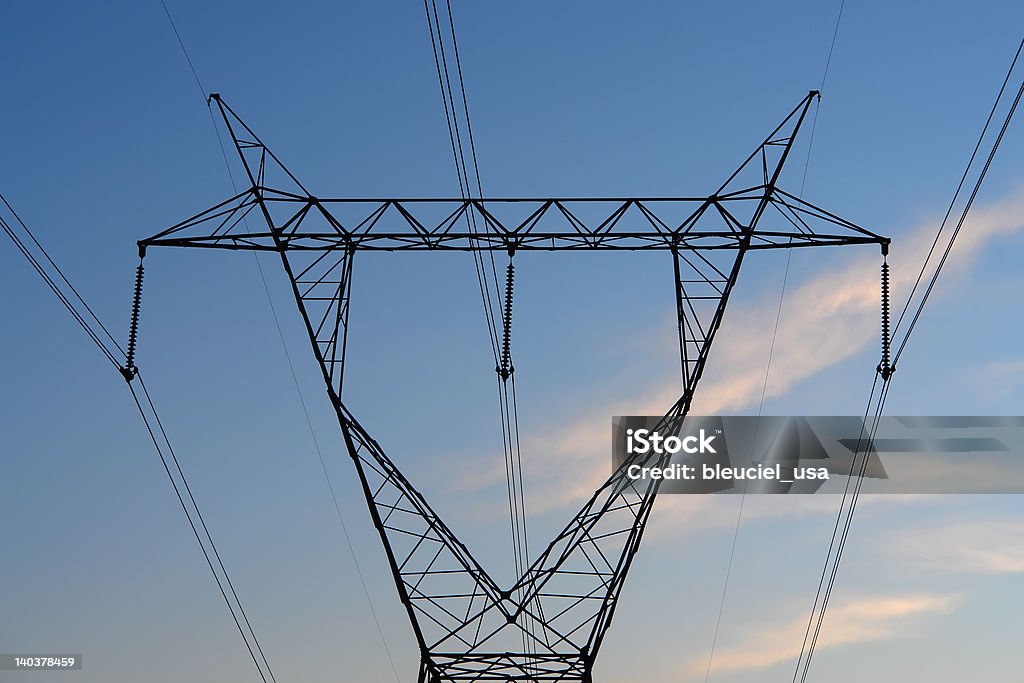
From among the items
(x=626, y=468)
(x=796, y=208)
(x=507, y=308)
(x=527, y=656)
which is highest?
(x=796, y=208)

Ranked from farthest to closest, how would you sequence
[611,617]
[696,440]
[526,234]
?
[696,440]
[611,617]
[526,234]

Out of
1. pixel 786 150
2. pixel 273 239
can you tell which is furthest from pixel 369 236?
pixel 786 150

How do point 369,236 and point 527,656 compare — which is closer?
point 369,236

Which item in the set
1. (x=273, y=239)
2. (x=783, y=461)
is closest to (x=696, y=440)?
(x=783, y=461)

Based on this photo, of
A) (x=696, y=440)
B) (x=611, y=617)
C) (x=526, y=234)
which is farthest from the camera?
(x=696, y=440)

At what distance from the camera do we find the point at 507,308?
25594 millimetres

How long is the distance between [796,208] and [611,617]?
31.1 feet

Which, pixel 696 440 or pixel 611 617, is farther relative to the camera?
pixel 696 440

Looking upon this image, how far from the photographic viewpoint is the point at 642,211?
25.5 m

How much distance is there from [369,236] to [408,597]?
760 cm

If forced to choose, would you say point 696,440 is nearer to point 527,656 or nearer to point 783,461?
point 783,461

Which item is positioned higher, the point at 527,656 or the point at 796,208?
the point at 796,208

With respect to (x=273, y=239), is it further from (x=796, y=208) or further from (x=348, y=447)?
(x=796, y=208)

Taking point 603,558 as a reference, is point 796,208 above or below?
above
